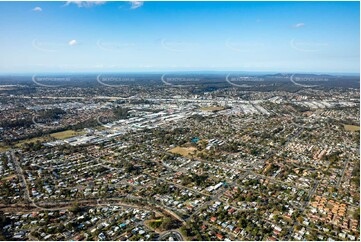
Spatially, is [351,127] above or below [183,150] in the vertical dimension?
above

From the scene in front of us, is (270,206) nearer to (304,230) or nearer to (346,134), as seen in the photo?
(304,230)

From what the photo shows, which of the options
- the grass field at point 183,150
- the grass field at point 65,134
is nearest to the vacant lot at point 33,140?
the grass field at point 65,134

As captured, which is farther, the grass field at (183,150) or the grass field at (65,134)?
the grass field at (65,134)

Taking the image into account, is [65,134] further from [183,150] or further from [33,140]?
[183,150]

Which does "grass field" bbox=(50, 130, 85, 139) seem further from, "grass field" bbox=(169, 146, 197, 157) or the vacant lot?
"grass field" bbox=(169, 146, 197, 157)

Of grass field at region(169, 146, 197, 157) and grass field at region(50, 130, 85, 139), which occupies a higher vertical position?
grass field at region(50, 130, 85, 139)

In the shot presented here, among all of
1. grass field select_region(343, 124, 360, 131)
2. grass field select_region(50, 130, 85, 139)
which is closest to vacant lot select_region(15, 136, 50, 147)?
grass field select_region(50, 130, 85, 139)

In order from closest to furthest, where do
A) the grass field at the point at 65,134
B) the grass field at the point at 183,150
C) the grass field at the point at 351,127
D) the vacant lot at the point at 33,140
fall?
the grass field at the point at 183,150 → the vacant lot at the point at 33,140 → the grass field at the point at 65,134 → the grass field at the point at 351,127

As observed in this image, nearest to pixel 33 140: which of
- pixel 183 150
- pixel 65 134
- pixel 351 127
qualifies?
pixel 65 134

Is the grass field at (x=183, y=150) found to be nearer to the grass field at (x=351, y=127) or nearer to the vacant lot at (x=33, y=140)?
the vacant lot at (x=33, y=140)

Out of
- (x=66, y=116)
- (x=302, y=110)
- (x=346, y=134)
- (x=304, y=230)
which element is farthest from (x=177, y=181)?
(x=302, y=110)

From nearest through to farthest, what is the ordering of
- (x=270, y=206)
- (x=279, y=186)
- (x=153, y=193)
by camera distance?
(x=270, y=206) → (x=153, y=193) → (x=279, y=186)
